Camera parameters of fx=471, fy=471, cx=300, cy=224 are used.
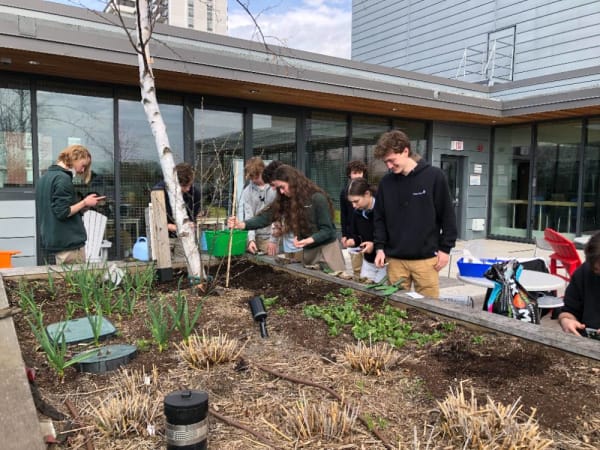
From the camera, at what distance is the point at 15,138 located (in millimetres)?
6406

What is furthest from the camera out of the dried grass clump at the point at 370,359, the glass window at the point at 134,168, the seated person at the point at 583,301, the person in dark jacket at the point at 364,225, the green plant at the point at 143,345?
the glass window at the point at 134,168

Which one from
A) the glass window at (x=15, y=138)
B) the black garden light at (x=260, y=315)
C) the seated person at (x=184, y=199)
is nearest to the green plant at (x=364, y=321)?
the black garden light at (x=260, y=315)

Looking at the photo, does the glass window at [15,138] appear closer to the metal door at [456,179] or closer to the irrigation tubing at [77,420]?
the irrigation tubing at [77,420]

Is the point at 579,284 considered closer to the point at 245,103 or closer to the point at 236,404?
the point at 236,404

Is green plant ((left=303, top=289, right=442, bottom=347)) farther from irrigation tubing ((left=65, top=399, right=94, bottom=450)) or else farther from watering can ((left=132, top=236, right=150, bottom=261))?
watering can ((left=132, top=236, right=150, bottom=261))

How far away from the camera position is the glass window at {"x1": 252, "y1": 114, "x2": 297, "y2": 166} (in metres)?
8.51

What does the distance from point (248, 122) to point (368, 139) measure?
290 cm

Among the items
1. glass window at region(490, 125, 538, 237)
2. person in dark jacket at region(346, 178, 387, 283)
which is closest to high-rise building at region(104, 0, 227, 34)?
person in dark jacket at region(346, 178, 387, 283)

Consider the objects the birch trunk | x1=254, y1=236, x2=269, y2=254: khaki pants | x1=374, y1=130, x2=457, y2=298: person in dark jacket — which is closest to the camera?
x1=374, y1=130, x2=457, y2=298: person in dark jacket

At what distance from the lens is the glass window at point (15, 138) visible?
6.32 meters

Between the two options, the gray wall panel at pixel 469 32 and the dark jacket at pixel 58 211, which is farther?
the gray wall panel at pixel 469 32

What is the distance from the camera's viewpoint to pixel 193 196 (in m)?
4.70

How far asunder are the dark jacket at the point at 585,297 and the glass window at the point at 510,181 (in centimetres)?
912

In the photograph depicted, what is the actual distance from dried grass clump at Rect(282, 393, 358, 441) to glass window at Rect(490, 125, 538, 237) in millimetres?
10834
